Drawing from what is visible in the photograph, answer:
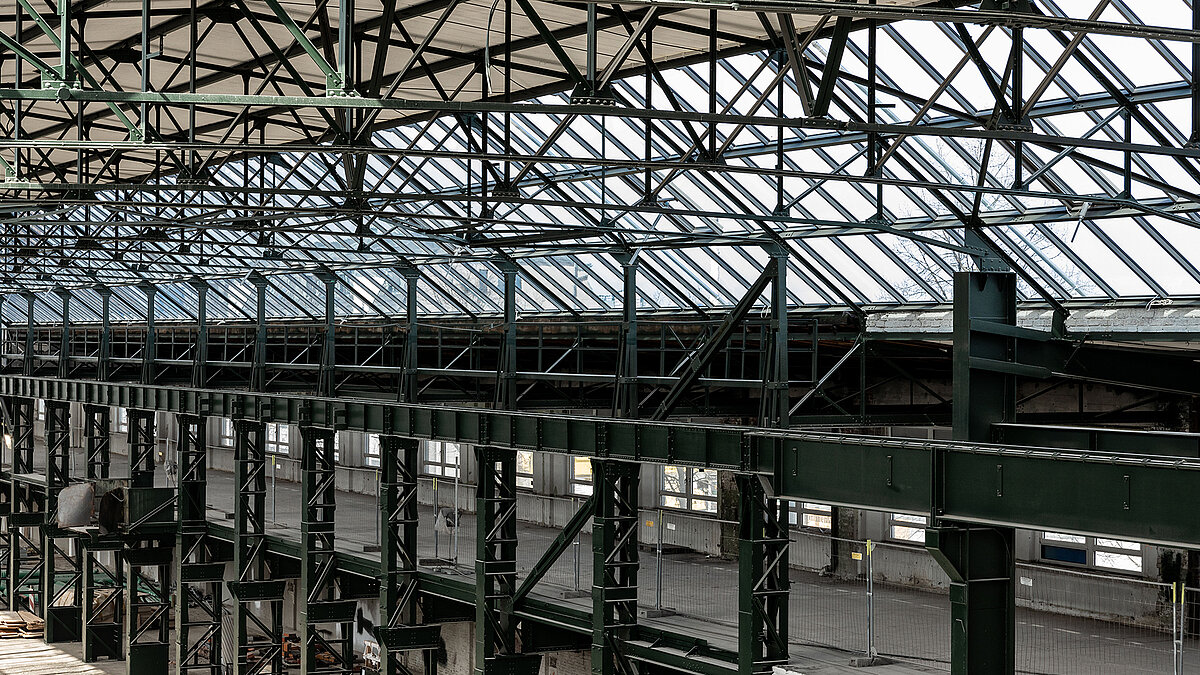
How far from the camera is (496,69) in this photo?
25.8 m

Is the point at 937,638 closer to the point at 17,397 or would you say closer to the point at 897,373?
the point at 897,373

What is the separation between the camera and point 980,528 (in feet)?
49.6

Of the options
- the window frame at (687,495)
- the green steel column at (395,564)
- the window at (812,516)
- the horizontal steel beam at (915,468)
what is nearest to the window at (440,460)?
the window frame at (687,495)

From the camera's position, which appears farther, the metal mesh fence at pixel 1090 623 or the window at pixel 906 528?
the window at pixel 906 528

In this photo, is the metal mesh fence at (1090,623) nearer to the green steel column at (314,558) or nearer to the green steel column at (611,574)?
the green steel column at (611,574)

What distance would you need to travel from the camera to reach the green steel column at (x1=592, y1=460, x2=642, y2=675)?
22.0 metres

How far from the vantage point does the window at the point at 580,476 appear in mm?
41375

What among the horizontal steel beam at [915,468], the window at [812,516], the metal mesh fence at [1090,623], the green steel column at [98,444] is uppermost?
the horizontal steel beam at [915,468]

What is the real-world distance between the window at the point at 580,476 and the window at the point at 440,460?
23.0ft

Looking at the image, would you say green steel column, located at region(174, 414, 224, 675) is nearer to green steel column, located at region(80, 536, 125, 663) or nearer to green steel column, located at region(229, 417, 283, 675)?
green steel column, located at region(229, 417, 283, 675)

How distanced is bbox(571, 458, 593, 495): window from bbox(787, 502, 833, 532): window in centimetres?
796

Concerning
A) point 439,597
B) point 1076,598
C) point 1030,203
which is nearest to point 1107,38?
point 1030,203

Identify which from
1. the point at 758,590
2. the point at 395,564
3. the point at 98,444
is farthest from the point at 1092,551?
the point at 98,444

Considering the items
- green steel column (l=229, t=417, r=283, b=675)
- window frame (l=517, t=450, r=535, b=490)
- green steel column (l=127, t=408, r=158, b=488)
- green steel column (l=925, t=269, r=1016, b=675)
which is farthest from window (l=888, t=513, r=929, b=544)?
green steel column (l=127, t=408, r=158, b=488)
